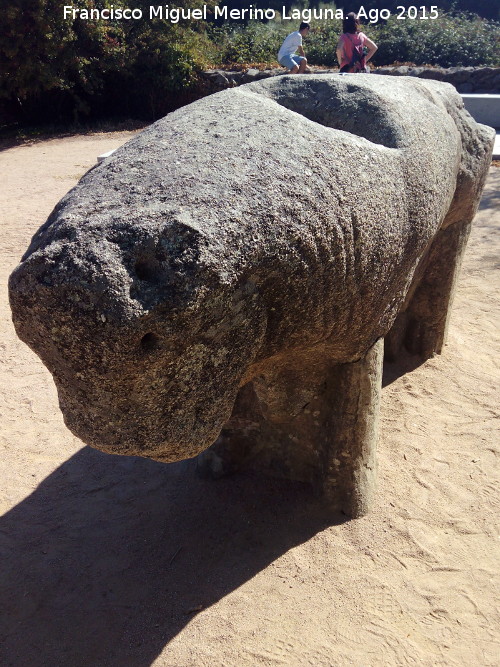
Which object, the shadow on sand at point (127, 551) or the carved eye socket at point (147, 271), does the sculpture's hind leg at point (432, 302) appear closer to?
the shadow on sand at point (127, 551)

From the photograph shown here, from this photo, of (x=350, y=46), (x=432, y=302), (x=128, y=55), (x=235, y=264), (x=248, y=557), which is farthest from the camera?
(x=128, y=55)

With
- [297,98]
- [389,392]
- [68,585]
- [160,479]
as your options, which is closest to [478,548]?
[389,392]

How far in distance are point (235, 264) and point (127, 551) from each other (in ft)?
4.92

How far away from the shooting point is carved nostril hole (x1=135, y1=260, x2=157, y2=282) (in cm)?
132

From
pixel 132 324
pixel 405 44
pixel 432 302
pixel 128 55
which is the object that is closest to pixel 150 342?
pixel 132 324

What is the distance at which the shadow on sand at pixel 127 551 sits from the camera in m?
2.07

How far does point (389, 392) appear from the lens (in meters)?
3.37

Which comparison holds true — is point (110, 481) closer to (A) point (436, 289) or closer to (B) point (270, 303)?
(B) point (270, 303)

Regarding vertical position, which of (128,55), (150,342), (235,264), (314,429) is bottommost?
(314,429)

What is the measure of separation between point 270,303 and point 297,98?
1.01 metres

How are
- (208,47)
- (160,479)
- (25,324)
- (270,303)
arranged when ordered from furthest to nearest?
(208,47) → (160,479) → (270,303) → (25,324)

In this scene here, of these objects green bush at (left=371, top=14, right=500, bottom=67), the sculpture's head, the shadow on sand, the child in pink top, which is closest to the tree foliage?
green bush at (left=371, top=14, right=500, bottom=67)

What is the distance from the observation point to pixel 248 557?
2.35 meters

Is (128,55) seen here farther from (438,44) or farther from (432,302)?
(432,302)
